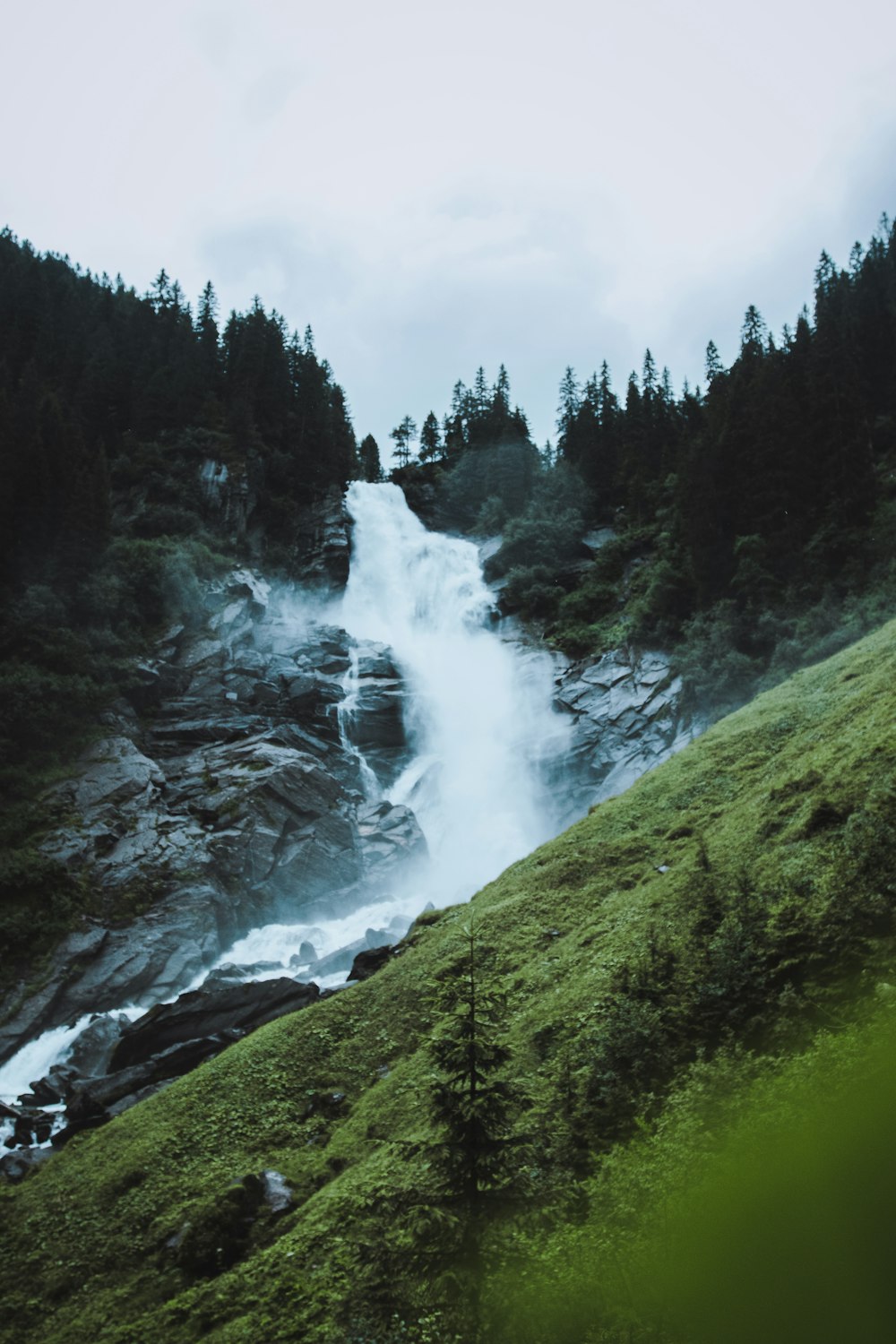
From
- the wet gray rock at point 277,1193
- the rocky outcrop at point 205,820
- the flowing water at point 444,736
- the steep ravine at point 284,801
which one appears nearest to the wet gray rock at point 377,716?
the steep ravine at point 284,801

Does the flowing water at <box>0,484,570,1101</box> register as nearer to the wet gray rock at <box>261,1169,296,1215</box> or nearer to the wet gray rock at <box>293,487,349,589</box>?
the wet gray rock at <box>293,487,349,589</box>

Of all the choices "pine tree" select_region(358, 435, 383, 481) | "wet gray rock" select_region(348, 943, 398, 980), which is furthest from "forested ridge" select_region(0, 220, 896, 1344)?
"pine tree" select_region(358, 435, 383, 481)

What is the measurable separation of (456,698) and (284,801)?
16043 mm

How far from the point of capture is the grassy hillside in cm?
699

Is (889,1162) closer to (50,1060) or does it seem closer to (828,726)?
(828,726)

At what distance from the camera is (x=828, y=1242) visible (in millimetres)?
5477

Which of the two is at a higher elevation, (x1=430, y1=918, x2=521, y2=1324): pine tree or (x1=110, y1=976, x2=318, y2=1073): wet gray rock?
(x1=430, y1=918, x2=521, y2=1324): pine tree

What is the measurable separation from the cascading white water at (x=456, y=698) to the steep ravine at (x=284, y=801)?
0.15 meters

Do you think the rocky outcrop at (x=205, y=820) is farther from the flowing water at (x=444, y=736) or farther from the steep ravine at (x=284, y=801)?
the flowing water at (x=444, y=736)

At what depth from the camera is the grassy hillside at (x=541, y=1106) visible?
6.99 metres

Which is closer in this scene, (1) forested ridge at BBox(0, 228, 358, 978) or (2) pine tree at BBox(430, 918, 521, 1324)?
(2) pine tree at BBox(430, 918, 521, 1324)

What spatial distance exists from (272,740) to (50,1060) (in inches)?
691

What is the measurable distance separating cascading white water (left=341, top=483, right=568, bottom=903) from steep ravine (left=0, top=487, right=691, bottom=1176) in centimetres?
15

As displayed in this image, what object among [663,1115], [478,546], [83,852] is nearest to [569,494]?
[478,546]
